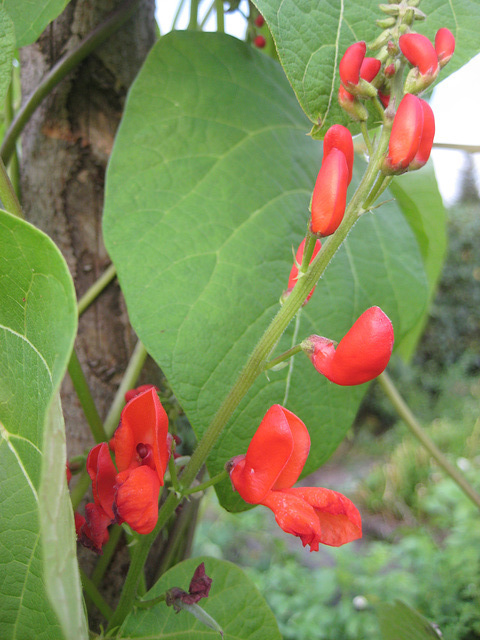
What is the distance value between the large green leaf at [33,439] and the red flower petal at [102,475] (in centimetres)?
6

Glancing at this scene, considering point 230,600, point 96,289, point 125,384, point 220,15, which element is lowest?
point 230,600

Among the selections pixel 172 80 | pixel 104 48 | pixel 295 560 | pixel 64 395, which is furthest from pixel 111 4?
pixel 295 560

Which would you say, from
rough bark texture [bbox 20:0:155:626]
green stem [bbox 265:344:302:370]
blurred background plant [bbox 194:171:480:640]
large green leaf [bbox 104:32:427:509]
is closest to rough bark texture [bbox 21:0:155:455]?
rough bark texture [bbox 20:0:155:626]

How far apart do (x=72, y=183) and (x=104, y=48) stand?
188 millimetres

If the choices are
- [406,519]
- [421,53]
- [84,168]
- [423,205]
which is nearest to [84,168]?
[84,168]

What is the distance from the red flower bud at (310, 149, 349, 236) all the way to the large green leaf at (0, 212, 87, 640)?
0.19 meters

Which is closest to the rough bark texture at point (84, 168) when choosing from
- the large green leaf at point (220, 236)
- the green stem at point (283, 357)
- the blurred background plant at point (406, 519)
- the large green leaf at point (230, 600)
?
the large green leaf at point (220, 236)

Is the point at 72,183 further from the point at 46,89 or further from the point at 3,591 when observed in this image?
the point at 3,591

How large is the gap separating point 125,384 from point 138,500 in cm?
32

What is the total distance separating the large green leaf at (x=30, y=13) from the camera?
57cm

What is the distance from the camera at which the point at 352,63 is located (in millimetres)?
464

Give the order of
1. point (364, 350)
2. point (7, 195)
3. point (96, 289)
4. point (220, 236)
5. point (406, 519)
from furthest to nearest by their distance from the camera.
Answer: point (406, 519), point (96, 289), point (220, 236), point (7, 195), point (364, 350)

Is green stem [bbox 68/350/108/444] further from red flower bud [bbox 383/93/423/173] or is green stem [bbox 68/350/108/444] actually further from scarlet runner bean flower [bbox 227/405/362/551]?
red flower bud [bbox 383/93/423/173]

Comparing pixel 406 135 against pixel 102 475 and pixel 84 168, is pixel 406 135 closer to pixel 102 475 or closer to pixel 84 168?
pixel 102 475
